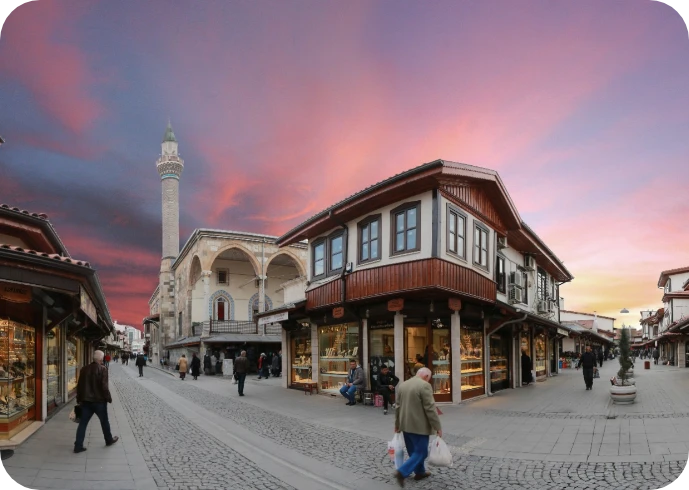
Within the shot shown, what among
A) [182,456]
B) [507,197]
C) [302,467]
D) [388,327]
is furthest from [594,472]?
[507,197]

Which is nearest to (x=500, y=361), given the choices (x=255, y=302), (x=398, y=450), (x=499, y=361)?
(x=499, y=361)

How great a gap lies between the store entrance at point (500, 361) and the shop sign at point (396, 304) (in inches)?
235

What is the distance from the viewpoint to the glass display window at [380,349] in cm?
1582

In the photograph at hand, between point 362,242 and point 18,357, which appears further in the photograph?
point 362,242

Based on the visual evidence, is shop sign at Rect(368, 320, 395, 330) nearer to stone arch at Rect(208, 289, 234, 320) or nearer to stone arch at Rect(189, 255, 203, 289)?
stone arch at Rect(189, 255, 203, 289)

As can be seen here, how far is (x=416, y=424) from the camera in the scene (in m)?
7.07

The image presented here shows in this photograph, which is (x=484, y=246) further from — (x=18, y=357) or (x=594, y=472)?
(x=18, y=357)

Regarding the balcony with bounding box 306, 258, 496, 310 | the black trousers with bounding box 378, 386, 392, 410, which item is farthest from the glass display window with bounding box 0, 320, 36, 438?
the balcony with bounding box 306, 258, 496, 310

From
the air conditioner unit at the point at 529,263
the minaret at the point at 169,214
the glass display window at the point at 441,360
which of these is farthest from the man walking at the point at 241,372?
the minaret at the point at 169,214

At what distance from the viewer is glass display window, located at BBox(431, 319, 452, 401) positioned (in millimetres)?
15359

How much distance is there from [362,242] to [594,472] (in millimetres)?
10778

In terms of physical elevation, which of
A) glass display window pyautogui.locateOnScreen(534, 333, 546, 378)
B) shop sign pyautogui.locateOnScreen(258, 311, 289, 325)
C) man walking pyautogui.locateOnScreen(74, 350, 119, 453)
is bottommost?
glass display window pyautogui.locateOnScreen(534, 333, 546, 378)

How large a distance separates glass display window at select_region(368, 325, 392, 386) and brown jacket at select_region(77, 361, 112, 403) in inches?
328

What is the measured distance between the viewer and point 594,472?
7648 mm
